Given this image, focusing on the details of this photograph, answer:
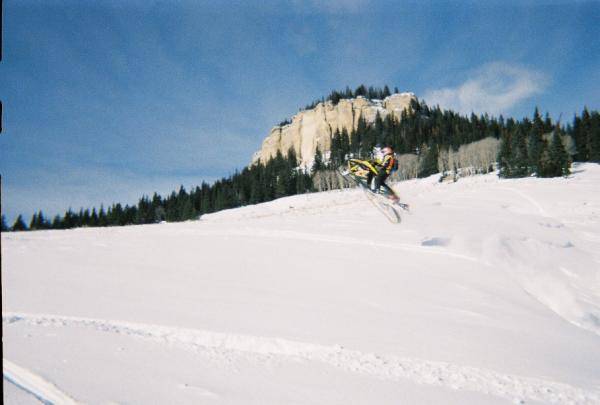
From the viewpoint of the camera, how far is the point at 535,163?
57062 millimetres

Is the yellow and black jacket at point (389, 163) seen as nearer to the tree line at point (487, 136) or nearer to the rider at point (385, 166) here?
the rider at point (385, 166)

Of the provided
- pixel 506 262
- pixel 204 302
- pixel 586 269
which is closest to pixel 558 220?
pixel 586 269

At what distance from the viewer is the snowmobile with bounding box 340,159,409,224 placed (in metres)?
16.6

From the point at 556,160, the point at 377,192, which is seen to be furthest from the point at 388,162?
the point at 556,160

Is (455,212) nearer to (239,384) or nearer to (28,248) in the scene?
(239,384)

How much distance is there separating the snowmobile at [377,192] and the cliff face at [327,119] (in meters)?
135

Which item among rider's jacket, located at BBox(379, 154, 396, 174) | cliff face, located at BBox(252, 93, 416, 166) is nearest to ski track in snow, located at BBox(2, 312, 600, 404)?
rider's jacket, located at BBox(379, 154, 396, 174)

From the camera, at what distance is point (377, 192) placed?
56.5 feet

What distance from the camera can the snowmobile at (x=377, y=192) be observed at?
16.6m

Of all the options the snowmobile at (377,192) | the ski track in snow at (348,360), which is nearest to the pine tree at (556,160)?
the snowmobile at (377,192)

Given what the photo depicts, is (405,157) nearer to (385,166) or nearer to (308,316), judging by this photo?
(385,166)

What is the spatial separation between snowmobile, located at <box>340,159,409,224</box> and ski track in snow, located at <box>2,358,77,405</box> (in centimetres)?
1361

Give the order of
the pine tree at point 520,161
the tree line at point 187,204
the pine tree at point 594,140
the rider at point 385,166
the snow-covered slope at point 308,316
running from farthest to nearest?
the tree line at point 187,204, the pine tree at point 594,140, the pine tree at point 520,161, the rider at point 385,166, the snow-covered slope at point 308,316

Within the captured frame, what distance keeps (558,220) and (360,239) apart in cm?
1123
